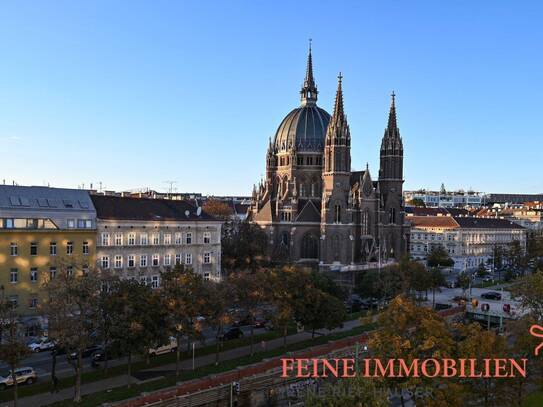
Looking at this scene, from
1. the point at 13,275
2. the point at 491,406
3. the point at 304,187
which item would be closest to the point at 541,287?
the point at 491,406

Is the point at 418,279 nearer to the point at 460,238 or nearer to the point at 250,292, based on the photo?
the point at 250,292

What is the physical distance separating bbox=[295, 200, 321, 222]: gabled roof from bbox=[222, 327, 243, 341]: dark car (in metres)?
53.6

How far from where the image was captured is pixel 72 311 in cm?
4072

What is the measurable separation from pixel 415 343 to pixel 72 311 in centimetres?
2497

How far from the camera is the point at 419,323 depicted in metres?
35.6

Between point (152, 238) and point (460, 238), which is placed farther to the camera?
point (460, 238)

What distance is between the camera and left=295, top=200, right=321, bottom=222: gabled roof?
4414 inches

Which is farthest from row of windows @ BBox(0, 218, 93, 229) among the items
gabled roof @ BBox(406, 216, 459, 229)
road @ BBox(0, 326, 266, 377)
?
gabled roof @ BBox(406, 216, 459, 229)

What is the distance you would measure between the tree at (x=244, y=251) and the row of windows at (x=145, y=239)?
1392cm

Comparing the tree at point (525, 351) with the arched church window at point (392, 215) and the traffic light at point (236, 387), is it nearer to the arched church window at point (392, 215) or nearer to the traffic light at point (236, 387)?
the traffic light at point (236, 387)

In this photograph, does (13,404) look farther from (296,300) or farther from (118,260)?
(118,260)

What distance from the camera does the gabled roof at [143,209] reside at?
7069 cm

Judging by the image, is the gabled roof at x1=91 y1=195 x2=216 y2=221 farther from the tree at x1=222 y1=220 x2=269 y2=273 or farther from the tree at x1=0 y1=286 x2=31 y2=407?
the tree at x1=0 y1=286 x2=31 y2=407

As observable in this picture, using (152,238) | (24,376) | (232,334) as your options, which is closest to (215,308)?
(232,334)
